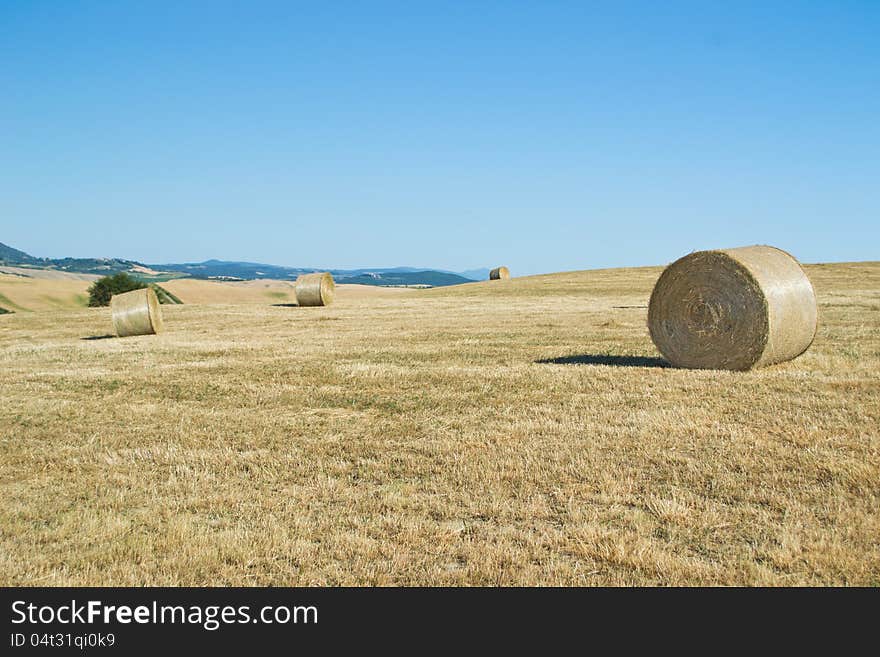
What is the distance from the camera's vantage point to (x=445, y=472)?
22.2ft

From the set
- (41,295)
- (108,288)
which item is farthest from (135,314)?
(41,295)

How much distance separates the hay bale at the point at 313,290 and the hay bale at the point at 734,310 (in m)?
22.9

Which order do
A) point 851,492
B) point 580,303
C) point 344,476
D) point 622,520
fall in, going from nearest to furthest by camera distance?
1. point 622,520
2. point 851,492
3. point 344,476
4. point 580,303

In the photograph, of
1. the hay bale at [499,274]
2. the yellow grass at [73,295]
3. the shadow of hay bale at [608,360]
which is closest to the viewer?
the shadow of hay bale at [608,360]

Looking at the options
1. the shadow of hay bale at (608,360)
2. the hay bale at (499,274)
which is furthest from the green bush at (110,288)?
the shadow of hay bale at (608,360)

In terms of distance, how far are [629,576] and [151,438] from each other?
5.81 m

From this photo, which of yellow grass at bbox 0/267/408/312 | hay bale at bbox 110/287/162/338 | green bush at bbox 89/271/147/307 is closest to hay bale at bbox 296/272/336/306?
yellow grass at bbox 0/267/408/312

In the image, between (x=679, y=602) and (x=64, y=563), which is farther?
(x=64, y=563)

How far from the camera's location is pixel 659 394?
33.2 ft

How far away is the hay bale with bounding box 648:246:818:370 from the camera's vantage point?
12.2 meters

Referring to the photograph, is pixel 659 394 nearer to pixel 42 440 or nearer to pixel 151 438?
pixel 151 438

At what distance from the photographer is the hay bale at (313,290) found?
3472 cm

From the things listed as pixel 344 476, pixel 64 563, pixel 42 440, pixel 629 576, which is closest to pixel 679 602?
pixel 629 576

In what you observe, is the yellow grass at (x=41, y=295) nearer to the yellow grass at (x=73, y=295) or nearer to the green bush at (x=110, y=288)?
the yellow grass at (x=73, y=295)
